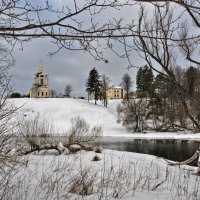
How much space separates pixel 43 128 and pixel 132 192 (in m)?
13.7

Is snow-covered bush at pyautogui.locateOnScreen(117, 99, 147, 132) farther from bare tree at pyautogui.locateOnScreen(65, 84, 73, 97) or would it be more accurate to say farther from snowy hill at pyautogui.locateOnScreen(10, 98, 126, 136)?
bare tree at pyautogui.locateOnScreen(65, 84, 73, 97)

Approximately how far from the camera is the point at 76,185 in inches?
244

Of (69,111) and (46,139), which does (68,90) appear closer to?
(69,111)

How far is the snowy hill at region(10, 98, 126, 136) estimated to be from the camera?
82375 mm

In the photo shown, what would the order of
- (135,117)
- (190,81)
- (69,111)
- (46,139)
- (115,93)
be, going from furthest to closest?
(115,93)
(69,111)
(135,117)
(46,139)
(190,81)

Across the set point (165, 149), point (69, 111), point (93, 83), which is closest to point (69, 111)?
point (69, 111)

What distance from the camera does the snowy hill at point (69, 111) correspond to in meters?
82.4

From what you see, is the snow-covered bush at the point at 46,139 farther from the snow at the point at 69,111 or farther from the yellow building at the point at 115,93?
the yellow building at the point at 115,93

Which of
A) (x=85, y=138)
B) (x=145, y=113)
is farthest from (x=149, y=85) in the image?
(x=85, y=138)

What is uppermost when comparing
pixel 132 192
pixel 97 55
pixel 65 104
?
pixel 65 104

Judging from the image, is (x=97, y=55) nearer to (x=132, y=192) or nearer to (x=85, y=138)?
(x=132, y=192)

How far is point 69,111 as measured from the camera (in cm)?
9200

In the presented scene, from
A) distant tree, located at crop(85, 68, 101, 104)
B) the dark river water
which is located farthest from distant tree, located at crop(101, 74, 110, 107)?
the dark river water

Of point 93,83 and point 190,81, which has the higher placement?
point 93,83
